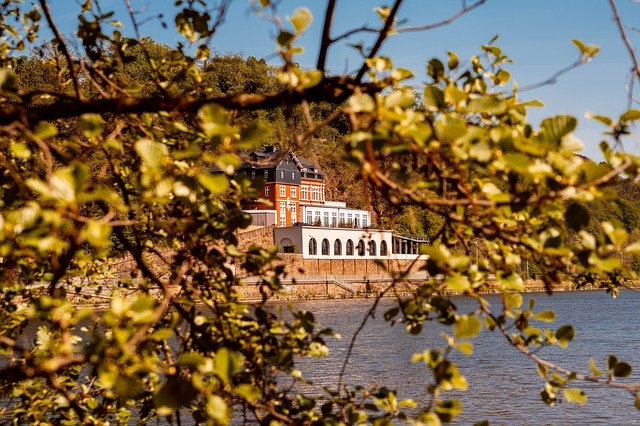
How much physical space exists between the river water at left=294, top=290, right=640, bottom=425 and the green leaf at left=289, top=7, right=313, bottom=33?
13.5 m

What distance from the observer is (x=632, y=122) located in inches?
62.2

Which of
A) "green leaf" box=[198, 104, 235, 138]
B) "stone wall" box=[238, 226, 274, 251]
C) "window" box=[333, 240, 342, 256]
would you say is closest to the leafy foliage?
"green leaf" box=[198, 104, 235, 138]

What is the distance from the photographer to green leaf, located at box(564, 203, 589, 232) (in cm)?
146

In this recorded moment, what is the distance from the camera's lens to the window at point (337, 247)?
198ft

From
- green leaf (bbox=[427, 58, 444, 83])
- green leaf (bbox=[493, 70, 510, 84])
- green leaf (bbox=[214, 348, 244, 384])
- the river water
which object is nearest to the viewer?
green leaf (bbox=[214, 348, 244, 384])

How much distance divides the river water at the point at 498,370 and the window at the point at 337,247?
2638cm

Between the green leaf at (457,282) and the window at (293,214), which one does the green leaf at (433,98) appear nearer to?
the green leaf at (457,282)

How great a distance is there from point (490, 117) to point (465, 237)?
34 centimetres

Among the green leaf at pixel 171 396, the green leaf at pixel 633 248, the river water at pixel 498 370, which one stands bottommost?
the river water at pixel 498 370

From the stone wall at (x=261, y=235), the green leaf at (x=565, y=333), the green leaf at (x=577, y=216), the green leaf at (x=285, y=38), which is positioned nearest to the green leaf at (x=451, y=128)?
the green leaf at (x=577, y=216)

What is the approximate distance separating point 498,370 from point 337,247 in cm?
4092

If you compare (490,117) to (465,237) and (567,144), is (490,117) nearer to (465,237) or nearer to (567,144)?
(465,237)

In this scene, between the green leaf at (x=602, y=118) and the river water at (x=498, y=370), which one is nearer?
the green leaf at (x=602, y=118)

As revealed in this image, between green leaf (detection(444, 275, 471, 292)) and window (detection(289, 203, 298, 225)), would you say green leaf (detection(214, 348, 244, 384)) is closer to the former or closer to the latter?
green leaf (detection(444, 275, 471, 292))
